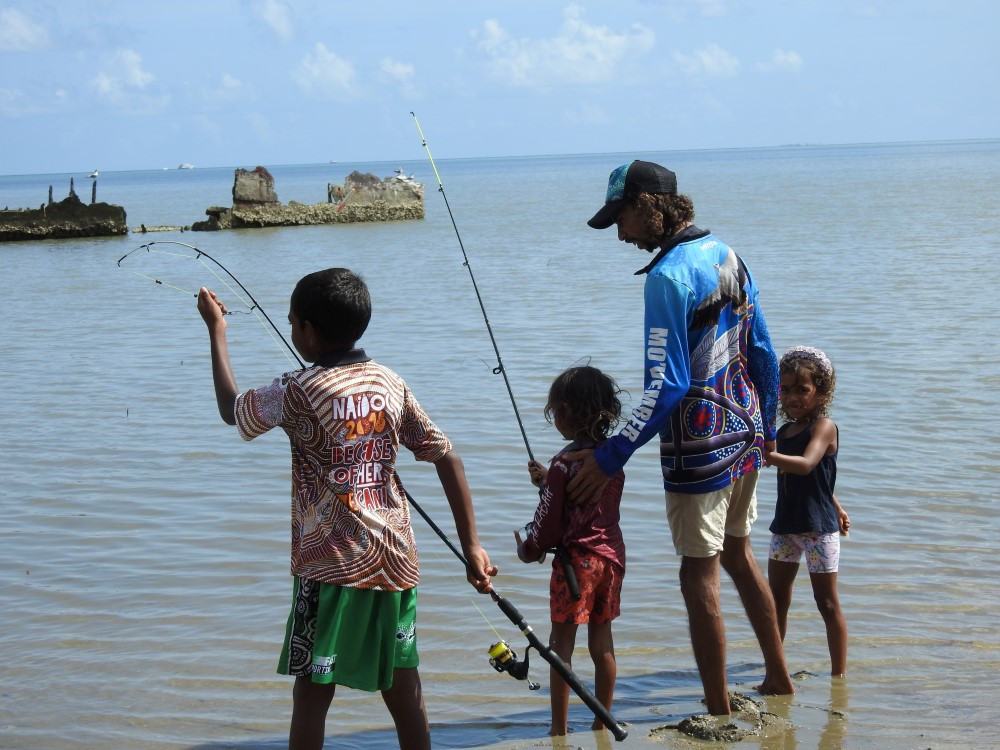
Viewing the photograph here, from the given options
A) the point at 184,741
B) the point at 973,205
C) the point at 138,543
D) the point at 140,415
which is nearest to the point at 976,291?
the point at 140,415

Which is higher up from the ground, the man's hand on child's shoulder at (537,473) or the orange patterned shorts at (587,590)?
the man's hand on child's shoulder at (537,473)

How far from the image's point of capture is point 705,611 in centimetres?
349

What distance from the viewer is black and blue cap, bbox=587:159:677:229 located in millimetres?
3420

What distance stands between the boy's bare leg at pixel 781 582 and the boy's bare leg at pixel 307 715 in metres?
1.73

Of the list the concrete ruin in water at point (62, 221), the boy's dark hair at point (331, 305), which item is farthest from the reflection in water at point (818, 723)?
the concrete ruin in water at point (62, 221)

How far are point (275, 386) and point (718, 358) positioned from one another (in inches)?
50.1

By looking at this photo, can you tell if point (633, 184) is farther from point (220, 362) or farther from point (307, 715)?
point (307, 715)

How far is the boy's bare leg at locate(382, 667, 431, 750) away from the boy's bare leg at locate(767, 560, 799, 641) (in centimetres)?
147

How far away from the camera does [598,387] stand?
342cm

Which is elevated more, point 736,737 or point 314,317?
point 314,317

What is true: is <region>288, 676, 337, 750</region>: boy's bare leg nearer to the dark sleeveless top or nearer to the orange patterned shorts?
the orange patterned shorts

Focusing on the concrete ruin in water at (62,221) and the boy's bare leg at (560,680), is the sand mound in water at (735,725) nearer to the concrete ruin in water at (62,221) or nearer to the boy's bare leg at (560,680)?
the boy's bare leg at (560,680)

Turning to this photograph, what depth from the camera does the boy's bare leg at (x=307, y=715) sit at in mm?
2914

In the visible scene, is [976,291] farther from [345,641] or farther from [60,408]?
[345,641]
